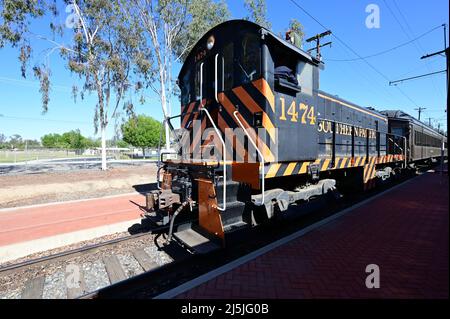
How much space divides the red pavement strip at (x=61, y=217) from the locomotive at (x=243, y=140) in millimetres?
2280

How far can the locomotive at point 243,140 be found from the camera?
399cm

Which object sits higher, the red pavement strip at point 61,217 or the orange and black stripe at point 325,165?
the orange and black stripe at point 325,165

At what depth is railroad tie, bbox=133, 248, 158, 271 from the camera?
3.91 metres

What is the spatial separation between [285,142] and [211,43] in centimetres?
257

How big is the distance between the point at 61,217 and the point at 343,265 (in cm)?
679

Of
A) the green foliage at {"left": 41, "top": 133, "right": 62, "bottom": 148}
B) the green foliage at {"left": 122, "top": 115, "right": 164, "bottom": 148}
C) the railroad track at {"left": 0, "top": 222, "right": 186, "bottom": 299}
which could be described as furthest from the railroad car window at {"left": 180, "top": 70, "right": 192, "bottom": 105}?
the green foliage at {"left": 41, "top": 133, "right": 62, "bottom": 148}

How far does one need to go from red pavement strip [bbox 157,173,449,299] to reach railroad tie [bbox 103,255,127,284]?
125cm

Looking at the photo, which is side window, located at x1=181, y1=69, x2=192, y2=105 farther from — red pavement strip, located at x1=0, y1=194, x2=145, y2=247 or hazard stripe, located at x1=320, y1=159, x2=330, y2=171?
hazard stripe, located at x1=320, y1=159, x2=330, y2=171

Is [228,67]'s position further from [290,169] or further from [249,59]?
[290,169]

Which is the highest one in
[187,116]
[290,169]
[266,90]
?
[266,90]

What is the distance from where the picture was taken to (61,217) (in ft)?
21.5

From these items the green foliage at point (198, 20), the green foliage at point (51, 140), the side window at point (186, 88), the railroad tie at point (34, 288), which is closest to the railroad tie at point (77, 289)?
the railroad tie at point (34, 288)

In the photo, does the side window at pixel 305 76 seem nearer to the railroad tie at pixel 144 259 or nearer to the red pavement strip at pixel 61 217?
the railroad tie at pixel 144 259

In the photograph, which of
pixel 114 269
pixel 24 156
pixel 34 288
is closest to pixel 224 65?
pixel 114 269
